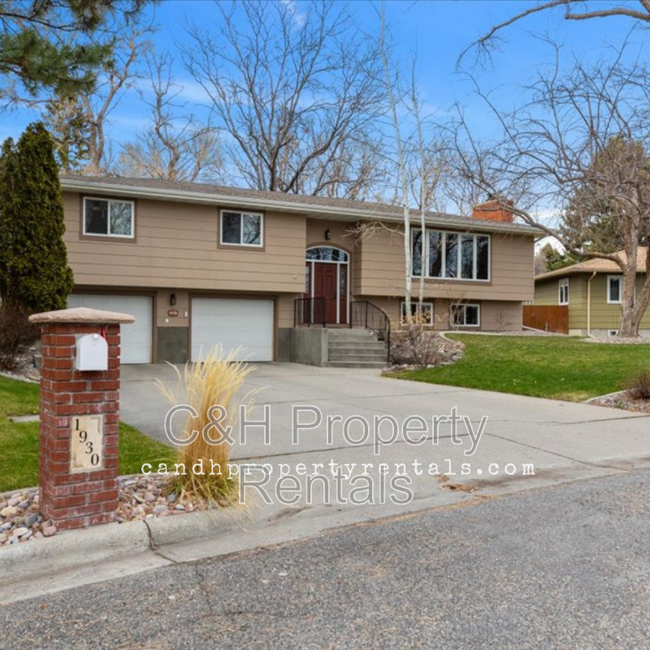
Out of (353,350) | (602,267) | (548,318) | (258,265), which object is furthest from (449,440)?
(548,318)

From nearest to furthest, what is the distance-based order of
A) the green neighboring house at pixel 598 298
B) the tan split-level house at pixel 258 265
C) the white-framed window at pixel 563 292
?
the tan split-level house at pixel 258 265, the green neighboring house at pixel 598 298, the white-framed window at pixel 563 292

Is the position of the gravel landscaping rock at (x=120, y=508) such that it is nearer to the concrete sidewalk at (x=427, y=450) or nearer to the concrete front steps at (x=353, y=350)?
the concrete sidewalk at (x=427, y=450)

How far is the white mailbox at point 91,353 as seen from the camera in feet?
12.0

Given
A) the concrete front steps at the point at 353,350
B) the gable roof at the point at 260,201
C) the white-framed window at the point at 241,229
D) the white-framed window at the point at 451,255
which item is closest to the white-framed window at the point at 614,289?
the gable roof at the point at 260,201

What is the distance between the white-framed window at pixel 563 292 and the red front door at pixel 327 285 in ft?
46.2

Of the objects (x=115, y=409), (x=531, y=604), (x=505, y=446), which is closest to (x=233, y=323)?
(x=505, y=446)

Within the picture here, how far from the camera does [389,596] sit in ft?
9.87

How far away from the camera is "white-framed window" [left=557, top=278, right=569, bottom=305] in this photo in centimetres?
2750

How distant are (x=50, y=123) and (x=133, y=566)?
2597 cm

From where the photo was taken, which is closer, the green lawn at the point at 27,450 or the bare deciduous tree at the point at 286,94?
the green lawn at the point at 27,450

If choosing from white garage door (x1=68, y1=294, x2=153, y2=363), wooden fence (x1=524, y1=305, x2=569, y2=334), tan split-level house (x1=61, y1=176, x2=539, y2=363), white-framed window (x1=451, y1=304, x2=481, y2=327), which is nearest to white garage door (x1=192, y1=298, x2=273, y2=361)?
tan split-level house (x1=61, y1=176, x2=539, y2=363)

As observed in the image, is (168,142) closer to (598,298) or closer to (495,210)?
(495,210)

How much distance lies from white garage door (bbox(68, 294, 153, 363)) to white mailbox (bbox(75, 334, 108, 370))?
12.2 m

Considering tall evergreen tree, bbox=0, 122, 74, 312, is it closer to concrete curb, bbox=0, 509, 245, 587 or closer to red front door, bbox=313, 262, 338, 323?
red front door, bbox=313, 262, 338, 323
